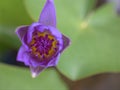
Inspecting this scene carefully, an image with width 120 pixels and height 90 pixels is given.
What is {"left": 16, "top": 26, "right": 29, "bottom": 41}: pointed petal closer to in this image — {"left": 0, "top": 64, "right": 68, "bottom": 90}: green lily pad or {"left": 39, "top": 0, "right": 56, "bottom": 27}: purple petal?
{"left": 39, "top": 0, "right": 56, "bottom": 27}: purple petal

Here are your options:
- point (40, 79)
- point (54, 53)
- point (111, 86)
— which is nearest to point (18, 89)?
point (40, 79)

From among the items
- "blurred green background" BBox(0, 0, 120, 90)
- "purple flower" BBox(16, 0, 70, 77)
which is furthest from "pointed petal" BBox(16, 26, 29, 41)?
"blurred green background" BBox(0, 0, 120, 90)

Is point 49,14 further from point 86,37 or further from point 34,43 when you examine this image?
point 86,37

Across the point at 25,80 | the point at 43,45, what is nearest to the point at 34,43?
the point at 43,45

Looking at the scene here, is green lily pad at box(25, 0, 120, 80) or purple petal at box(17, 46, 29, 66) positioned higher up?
purple petal at box(17, 46, 29, 66)

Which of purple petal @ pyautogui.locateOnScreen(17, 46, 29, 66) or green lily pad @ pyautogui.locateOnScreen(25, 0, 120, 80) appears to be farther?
green lily pad @ pyautogui.locateOnScreen(25, 0, 120, 80)

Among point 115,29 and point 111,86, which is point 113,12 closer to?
point 115,29
